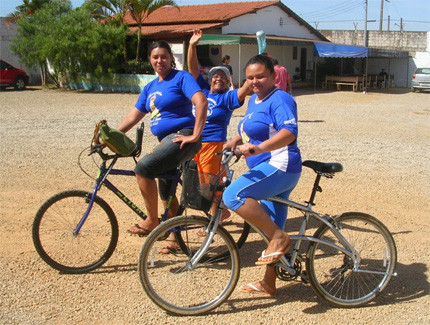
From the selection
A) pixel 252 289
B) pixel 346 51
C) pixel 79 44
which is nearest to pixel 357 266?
pixel 252 289

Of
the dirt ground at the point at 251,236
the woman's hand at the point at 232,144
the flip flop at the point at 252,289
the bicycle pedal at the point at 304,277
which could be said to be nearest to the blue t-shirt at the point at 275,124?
the woman's hand at the point at 232,144

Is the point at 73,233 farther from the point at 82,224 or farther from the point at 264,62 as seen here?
the point at 264,62

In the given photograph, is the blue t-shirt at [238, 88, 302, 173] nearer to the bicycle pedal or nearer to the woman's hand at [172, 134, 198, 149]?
the woman's hand at [172, 134, 198, 149]

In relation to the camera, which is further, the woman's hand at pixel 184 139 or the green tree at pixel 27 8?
the green tree at pixel 27 8

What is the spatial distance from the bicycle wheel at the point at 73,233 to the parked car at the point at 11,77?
77.6 feet

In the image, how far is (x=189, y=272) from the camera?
3.80 meters

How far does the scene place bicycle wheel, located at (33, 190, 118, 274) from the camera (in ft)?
13.5

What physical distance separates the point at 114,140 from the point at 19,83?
80.7 ft

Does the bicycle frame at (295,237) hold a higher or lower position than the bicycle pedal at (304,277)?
higher

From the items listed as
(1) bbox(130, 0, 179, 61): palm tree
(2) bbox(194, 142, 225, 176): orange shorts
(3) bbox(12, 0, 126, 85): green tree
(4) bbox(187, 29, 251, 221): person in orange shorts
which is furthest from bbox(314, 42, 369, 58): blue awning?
(2) bbox(194, 142, 225, 176): orange shorts

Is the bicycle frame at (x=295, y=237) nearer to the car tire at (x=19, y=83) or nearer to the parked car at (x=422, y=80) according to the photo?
the car tire at (x=19, y=83)

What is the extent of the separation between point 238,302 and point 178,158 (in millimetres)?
1209

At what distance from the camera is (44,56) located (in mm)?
25500

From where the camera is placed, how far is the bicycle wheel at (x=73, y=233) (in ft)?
13.5
